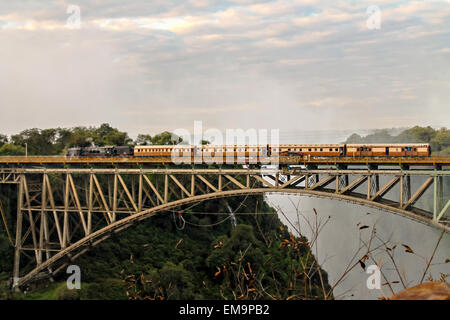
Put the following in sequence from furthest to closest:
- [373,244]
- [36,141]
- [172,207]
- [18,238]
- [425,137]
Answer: [425,137], [36,141], [373,244], [18,238], [172,207]

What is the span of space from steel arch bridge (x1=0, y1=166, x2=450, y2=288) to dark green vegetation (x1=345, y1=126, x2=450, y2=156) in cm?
4808

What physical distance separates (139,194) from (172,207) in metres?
3.19

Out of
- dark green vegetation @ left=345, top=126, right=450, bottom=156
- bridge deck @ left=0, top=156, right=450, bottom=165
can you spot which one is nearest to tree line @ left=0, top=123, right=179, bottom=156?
bridge deck @ left=0, top=156, right=450, bottom=165

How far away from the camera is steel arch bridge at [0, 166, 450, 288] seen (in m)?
34.2

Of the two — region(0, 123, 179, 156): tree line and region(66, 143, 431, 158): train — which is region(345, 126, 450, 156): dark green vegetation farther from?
region(66, 143, 431, 158): train

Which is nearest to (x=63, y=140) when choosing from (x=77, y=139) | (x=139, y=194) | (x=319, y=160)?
(x=77, y=139)

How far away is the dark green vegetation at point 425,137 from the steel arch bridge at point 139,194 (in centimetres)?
4808

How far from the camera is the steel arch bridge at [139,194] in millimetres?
34250

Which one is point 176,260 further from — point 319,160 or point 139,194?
point 319,160

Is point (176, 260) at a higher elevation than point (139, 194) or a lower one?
lower

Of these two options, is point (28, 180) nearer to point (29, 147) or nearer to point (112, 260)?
point (112, 260)

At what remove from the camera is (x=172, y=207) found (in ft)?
134
